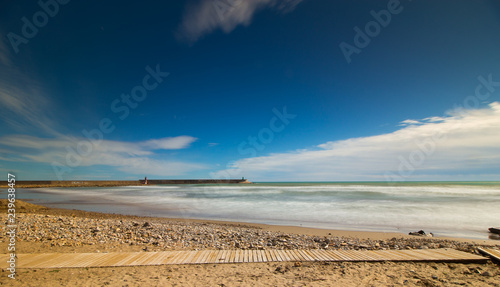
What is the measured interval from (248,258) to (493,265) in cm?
549

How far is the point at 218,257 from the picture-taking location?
17.4 feet

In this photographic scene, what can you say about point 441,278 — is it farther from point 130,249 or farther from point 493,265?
point 130,249

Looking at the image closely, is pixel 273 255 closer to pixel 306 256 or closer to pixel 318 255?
pixel 306 256

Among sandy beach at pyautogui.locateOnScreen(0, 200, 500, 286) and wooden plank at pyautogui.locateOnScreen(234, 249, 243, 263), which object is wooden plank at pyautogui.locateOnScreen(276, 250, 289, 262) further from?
wooden plank at pyautogui.locateOnScreen(234, 249, 243, 263)

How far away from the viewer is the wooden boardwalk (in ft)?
16.0

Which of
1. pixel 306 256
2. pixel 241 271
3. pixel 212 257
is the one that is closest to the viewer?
pixel 241 271

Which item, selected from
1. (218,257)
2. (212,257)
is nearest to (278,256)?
(218,257)

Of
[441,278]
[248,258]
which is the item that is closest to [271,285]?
[248,258]

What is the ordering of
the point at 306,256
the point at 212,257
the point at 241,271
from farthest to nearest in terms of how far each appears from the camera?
the point at 306,256, the point at 212,257, the point at 241,271

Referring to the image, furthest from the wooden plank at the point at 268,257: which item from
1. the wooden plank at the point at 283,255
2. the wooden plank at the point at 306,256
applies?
the wooden plank at the point at 306,256

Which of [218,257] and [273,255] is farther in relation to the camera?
[273,255]

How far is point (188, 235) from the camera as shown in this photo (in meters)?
7.61

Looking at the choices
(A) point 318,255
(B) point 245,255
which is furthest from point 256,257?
(A) point 318,255

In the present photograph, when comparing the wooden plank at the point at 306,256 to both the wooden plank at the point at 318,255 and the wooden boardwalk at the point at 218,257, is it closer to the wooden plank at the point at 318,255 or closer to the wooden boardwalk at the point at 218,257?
the wooden boardwalk at the point at 218,257
